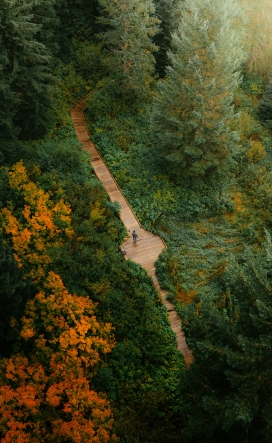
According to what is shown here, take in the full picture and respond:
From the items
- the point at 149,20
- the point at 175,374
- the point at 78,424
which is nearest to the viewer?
the point at 78,424

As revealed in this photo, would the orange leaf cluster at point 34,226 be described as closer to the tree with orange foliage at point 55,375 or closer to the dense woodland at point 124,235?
the dense woodland at point 124,235

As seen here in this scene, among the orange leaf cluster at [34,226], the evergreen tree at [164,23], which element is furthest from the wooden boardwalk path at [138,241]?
the evergreen tree at [164,23]

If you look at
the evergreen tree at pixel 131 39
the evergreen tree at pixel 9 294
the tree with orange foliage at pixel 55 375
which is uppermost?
the evergreen tree at pixel 131 39

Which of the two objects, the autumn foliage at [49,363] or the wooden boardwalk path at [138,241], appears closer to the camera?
the autumn foliage at [49,363]

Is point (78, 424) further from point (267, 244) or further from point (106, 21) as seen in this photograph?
point (106, 21)

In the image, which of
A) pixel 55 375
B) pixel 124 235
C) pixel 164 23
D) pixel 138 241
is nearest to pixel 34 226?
pixel 124 235

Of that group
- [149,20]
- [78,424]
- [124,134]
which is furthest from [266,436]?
[149,20]

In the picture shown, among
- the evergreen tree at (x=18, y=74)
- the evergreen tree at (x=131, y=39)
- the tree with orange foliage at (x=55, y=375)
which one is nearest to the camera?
the tree with orange foliage at (x=55, y=375)
